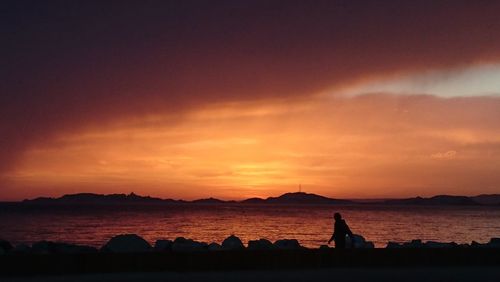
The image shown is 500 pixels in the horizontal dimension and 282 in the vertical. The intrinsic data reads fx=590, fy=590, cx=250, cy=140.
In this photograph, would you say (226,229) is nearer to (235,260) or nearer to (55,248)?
(55,248)

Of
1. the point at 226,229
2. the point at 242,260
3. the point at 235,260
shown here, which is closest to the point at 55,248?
the point at 235,260

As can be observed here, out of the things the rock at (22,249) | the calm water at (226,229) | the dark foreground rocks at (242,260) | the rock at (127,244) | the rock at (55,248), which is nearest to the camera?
the dark foreground rocks at (242,260)

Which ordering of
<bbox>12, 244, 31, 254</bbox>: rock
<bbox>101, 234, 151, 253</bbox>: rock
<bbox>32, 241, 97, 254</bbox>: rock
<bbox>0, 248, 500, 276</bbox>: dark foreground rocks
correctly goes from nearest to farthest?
<bbox>0, 248, 500, 276</bbox>: dark foreground rocks, <bbox>12, 244, 31, 254</bbox>: rock, <bbox>32, 241, 97, 254</bbox>: rock, <bbox>101, 234, 151, 253</bbox>: rock

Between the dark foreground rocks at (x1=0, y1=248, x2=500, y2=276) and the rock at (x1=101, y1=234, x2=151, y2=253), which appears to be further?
the rock at (x1=101, y1=234, x2=151, y2=253)

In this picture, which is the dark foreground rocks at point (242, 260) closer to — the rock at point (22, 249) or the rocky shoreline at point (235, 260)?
the rocky shoreline at point (235, 260)

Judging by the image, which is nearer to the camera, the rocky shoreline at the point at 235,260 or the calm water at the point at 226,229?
the rocky shoreline at the point at 235,260

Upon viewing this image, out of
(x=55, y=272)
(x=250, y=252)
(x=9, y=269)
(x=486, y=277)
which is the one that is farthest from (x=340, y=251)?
(x=9, y=269)

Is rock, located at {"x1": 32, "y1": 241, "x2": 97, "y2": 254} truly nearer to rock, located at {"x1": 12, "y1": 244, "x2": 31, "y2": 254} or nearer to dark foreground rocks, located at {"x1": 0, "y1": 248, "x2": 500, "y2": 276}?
Answer: rock, located at {"x1": 12, "y1": 244, "x2": 31, "y2": 254}

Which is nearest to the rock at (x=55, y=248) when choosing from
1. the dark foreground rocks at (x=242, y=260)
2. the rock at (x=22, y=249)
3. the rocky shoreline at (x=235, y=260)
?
the rock at (x=22, y=249)

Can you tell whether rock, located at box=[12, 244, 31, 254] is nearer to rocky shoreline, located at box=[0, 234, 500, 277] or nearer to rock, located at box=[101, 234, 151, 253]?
rock, located at box=[101, 234, 151, 253]

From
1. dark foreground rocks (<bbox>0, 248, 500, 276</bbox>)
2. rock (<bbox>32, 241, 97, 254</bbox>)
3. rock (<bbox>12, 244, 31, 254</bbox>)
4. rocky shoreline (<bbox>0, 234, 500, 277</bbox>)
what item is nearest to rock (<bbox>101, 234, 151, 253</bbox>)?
rock (<bbox>32, 241, 97, 254</bbox>)

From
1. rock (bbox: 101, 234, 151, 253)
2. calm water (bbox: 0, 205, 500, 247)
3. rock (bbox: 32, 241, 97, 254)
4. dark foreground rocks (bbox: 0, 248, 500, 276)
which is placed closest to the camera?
dark foreground rocks (bbox: 0, 248, 500, 276)

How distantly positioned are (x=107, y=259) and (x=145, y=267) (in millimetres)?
1039

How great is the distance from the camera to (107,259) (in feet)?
52.2
